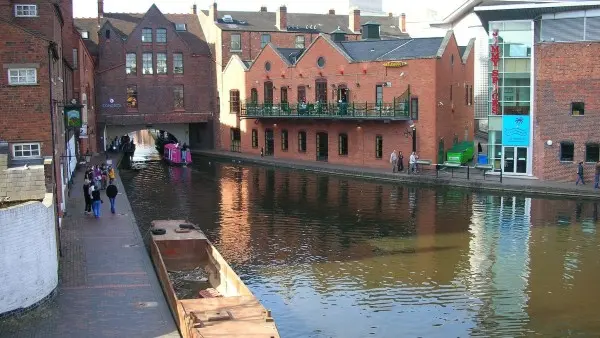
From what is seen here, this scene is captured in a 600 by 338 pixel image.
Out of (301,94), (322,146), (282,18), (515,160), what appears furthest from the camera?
(282,18)

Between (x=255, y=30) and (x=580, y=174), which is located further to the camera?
(x=255, y=30)

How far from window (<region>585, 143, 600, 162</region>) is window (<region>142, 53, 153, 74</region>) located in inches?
1356

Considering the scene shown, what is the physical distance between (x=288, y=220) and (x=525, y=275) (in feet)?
33.8

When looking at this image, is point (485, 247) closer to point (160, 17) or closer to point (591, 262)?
point (591, 262)

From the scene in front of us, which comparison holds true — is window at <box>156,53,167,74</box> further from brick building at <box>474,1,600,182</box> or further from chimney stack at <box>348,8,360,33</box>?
brick building at <box>474,1,600,182</box>

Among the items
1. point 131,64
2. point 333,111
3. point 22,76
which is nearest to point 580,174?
point 333,111

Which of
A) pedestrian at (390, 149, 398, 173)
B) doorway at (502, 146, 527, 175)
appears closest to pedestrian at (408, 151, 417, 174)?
pedestrian at (390, 149, 398, 173)

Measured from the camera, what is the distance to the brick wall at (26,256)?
14352mm

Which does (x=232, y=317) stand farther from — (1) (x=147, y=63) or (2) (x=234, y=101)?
(1) (x=147, y=63)

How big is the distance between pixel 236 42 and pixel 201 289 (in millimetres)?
42379

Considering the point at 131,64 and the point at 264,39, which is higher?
the point at 264,39

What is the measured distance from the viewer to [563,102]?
34.1 meters

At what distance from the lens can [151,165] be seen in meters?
50.0

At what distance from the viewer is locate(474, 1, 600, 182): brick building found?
33312 millimetres
